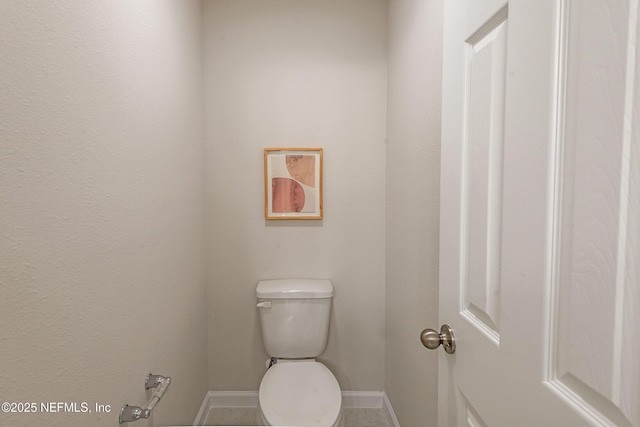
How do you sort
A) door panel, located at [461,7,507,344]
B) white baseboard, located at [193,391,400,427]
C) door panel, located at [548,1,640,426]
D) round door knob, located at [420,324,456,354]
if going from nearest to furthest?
door panel, located at [548,1,640,426]
door panel, located at [461,7,507,344]
round door knob, located at [420,324,456,354]
white baseboard, located at [193,391,400,427]

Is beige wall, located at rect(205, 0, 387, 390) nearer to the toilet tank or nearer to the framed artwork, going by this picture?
the framed artwork

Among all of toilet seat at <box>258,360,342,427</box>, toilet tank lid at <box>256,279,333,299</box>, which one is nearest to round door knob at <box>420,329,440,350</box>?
toilet seat at <box>258,360,342,427</box>

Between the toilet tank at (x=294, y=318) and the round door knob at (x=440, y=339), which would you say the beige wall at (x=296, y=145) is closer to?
the toilet tank at (x=294, y=318)

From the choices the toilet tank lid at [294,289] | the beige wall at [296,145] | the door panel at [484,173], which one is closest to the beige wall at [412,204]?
the beige wall at [296,145]

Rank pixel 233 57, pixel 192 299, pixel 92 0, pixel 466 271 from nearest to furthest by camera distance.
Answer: pixel 466 271 → pixel 92 0 → pixel 192 299 → pixel 233 57

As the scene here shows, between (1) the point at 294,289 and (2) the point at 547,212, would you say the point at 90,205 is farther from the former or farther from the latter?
(1) the point at 294,289

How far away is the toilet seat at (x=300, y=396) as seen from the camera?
137 cm

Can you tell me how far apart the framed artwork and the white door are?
1.21 metres

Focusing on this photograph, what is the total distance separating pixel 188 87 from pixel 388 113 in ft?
3.28

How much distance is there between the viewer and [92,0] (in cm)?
92

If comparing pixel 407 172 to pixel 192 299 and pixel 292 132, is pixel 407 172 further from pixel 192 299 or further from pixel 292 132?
pixel 192 299

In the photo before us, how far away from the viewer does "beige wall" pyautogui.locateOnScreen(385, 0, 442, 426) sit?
4.38 feet

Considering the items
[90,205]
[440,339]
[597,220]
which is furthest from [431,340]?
[90,205]

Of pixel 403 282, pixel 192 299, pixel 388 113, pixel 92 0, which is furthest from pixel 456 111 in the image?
pixel 192 299
